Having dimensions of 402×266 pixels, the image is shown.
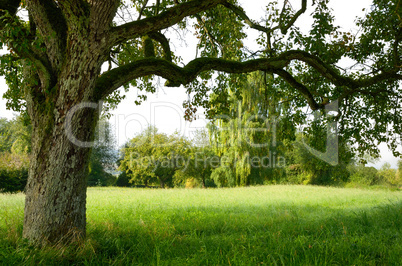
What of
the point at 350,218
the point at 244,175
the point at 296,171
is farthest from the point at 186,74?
the point at 296,171

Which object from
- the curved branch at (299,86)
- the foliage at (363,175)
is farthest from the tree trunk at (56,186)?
the foliage at (363,175)

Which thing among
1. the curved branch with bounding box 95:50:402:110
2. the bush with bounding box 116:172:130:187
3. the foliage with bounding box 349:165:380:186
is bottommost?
the bush with bounding box 116:172:130:187

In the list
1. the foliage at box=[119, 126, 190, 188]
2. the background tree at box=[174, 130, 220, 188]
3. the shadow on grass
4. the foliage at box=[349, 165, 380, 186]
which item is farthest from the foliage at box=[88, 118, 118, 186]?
the shadow on grass

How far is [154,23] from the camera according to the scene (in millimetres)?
5191

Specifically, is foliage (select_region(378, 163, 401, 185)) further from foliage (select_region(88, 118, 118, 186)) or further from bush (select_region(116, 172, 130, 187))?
foliage (select_region(88, 118, 118, 186))

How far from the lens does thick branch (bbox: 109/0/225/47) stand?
4.97 metres

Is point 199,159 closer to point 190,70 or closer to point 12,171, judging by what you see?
point 12,171

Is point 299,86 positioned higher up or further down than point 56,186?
higher up

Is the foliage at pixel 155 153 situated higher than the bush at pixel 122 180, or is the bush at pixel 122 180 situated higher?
the foliage at pixel 155 153

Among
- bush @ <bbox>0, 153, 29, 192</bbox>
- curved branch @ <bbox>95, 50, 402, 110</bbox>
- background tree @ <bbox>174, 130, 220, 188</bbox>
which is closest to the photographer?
curved branch @ <bbox>95, 50, 402, 110</bbox>

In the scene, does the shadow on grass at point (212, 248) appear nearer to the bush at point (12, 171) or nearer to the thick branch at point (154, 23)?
the thick branch at point (154, 23)

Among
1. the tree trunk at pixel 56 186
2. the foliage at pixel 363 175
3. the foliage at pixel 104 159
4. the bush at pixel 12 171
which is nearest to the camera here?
the tree trunk at pixel 56 186

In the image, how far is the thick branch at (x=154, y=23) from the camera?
4.97 m

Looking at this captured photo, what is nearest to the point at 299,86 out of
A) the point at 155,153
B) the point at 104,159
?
the point at 155,153
